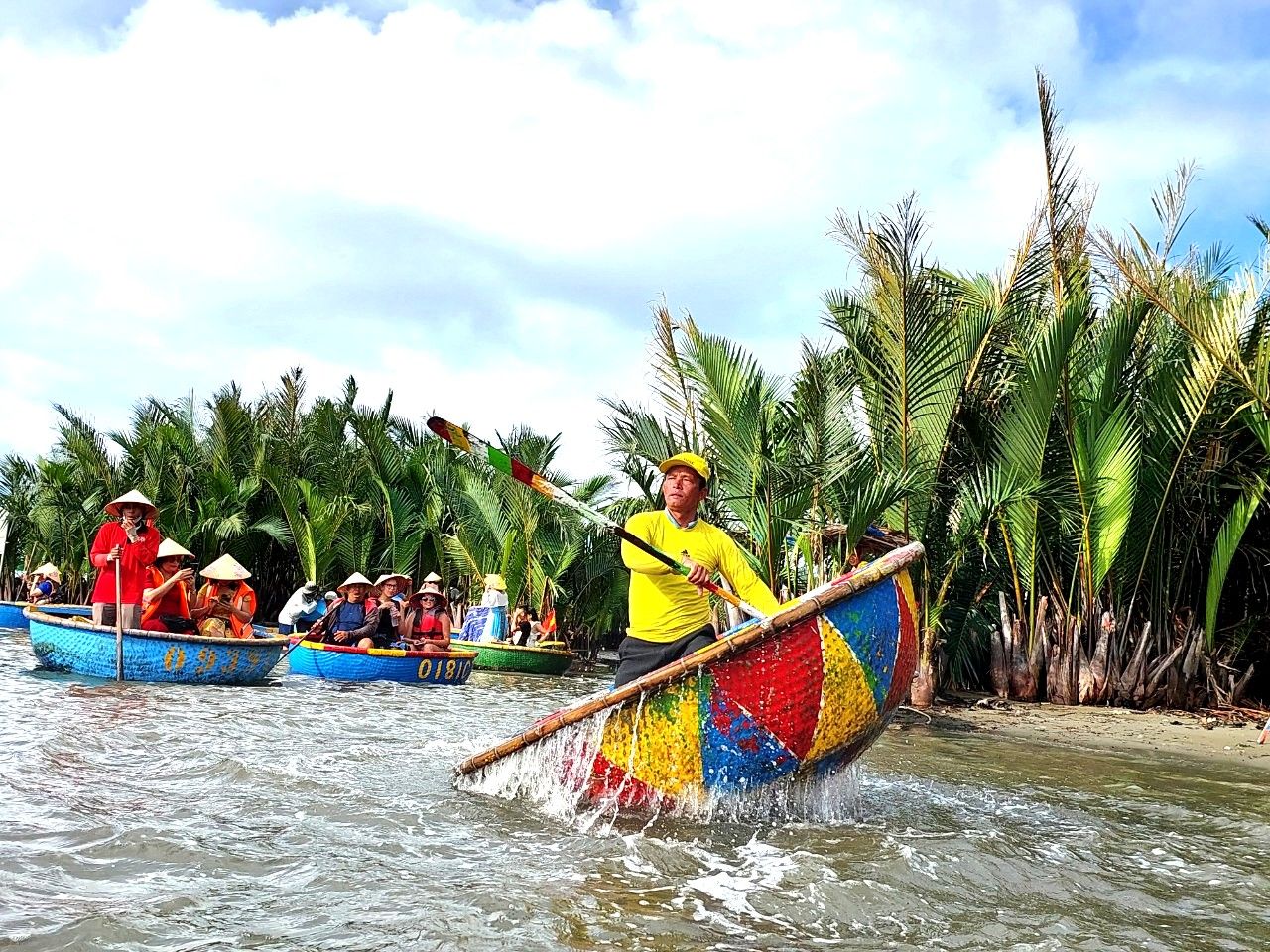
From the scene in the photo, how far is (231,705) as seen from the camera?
8711 mm

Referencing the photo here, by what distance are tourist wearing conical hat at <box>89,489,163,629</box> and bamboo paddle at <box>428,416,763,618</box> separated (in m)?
5.10

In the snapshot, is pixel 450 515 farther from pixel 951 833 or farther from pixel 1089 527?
pixel 951 833

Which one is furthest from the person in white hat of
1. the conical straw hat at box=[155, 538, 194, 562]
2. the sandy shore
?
the sandy shore

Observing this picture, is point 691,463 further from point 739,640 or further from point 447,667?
point 447,667

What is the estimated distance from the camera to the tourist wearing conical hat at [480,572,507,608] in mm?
17172

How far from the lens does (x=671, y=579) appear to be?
16.8 ft

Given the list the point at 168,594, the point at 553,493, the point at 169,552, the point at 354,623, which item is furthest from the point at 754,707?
the point at 354,623

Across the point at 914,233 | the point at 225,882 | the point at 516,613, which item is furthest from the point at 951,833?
the point at 516,613

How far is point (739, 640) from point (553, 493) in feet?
7.80

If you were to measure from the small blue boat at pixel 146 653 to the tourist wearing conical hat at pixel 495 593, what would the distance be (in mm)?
6573

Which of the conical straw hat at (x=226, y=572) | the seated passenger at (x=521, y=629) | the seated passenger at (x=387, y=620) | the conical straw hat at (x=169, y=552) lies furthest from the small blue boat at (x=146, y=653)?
the seated passenger at (x=521, y=629)

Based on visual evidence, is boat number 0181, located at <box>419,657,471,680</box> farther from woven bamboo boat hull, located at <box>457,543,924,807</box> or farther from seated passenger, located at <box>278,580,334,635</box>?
woven bamboo boat hull, located at <box>457,543,924,807</box>

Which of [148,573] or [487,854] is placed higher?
[148,573]

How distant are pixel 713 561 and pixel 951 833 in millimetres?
1643
